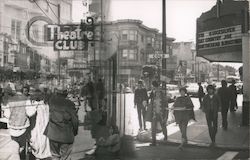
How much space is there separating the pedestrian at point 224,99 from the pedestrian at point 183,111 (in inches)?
12.9

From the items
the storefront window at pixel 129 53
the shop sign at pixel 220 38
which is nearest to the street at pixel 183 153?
the storefront window at pixel 129 53

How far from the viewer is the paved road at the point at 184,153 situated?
121 inches

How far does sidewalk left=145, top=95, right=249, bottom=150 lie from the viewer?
10.5 feet

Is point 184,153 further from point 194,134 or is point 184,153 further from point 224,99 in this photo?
point 224,99

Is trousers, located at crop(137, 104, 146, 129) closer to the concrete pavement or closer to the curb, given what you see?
the concrete pavement

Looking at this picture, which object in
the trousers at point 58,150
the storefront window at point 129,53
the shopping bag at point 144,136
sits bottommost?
the trousers at point 58,150

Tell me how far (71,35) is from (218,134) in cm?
170

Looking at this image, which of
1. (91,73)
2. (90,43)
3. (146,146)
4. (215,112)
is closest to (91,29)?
(90,43)

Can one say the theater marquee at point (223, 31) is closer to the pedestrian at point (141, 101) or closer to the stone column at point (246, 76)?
the stone column at point (246, 76)

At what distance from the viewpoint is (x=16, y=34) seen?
3238 mm

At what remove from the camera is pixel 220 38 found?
11.7ft

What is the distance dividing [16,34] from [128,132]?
1.44m

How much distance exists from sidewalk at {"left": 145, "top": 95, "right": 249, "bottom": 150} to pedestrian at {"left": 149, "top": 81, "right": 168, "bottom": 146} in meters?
0.10

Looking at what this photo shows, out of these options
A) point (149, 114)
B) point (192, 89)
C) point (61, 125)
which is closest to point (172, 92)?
point (192, 89)
